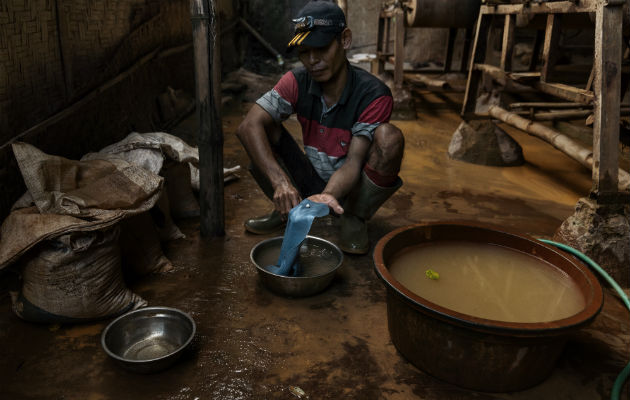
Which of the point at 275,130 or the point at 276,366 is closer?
→ the point at 276,366

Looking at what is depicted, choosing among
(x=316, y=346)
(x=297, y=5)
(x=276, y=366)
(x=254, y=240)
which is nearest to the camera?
(x=276, y=366)

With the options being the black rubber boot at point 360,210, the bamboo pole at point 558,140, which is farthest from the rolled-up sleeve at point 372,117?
the bamboo pole at point 558,140

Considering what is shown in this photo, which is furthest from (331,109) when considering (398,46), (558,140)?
(398,46)

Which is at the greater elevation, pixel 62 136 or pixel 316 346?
pixel 62 136

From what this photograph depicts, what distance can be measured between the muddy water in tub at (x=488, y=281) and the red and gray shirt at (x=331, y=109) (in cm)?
84

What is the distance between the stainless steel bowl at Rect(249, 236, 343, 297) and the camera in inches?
91.7

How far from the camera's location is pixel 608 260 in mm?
2758

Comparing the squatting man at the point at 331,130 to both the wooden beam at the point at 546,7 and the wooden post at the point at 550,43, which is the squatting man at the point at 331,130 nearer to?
the wooden beam at the point at 546,7

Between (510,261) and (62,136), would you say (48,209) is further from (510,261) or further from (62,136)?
(510,261)

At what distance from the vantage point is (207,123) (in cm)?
278

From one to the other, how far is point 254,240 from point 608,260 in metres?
2.17

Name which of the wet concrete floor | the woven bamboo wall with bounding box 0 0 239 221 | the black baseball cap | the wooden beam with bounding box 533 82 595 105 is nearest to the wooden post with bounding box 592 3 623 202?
the wooden beam with bounding box 533 82 595 105

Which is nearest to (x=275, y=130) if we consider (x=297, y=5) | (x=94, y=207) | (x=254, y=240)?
(x=254, y=240)

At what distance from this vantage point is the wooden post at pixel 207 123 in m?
2.62
